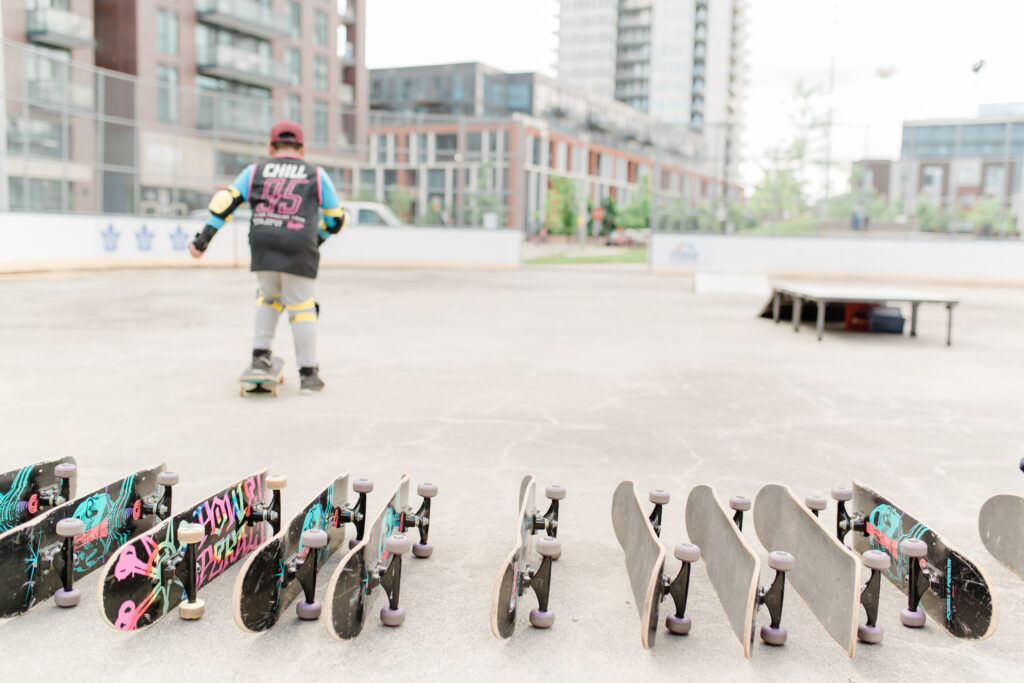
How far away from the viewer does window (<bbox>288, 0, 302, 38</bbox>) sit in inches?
2007

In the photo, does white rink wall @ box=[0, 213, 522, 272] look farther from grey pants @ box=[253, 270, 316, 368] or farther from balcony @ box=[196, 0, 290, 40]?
balcony @ box=[196, 0, 290, 40]

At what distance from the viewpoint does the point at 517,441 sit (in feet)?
17.0

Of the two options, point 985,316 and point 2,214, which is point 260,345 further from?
point 2,214

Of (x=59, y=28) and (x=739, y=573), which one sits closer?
(x=739, y=573)

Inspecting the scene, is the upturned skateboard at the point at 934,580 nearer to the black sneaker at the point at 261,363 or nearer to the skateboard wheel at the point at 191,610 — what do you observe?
the skateboard wheel at the point at 191,610

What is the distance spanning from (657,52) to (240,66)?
10063cm

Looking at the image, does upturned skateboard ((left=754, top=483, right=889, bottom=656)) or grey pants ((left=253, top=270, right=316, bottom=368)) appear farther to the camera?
grey pants ((left=253, top=270, right=316, bottom=368))

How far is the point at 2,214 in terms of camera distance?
17.7m

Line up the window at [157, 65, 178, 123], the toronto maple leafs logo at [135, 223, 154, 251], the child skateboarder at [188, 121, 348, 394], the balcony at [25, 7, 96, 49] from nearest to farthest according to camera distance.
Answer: the child skateboarder at [188, 121, 348, 394] < the toronto maple leafs logo at [135, 223, 154, 251] < the window at [157, 65, 178, 123] < the balcony at [25, 7, 96, 49]

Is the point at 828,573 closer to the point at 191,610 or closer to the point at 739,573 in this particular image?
the point at 739,573

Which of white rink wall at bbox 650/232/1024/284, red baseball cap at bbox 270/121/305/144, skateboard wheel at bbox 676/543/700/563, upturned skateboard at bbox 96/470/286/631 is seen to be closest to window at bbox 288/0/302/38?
white rink wall at bbox 650/232/1024/284

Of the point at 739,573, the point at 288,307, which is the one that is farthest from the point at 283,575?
the point at 288,307

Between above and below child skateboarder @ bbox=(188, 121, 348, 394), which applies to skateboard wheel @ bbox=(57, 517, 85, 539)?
Answer: below

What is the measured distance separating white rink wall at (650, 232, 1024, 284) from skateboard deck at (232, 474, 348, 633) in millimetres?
22897
